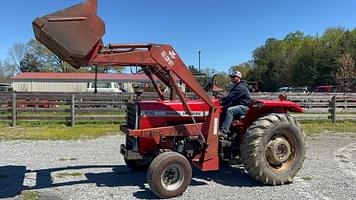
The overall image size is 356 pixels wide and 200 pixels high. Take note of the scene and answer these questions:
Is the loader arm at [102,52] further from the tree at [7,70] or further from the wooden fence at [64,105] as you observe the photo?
the tree at [7,70]

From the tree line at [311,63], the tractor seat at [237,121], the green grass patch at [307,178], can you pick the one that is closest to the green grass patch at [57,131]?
the tractor seat at [237,121]

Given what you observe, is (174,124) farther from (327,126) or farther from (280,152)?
(327,126)

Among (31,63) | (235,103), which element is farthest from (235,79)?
(31,63)

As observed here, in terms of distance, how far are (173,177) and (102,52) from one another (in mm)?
2137

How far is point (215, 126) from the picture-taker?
6.46m

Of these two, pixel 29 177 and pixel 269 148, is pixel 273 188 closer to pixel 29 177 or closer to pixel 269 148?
pixel 269 148

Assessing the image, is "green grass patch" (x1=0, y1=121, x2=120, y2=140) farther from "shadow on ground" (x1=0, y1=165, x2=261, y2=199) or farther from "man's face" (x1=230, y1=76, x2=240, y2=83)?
"man's face" (x1=230, y1=76, x2=240, y2=83)

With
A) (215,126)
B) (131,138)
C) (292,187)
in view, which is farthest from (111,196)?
(292,187)

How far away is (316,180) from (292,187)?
76cm

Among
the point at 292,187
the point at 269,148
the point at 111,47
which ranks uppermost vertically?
the point at 111,47

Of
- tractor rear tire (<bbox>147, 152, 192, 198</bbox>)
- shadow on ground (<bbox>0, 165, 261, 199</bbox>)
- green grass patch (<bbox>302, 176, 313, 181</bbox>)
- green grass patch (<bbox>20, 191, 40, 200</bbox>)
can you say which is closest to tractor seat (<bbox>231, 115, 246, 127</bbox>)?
shadow on ground (<bbox>0, 165, 261, 199</bbox>)

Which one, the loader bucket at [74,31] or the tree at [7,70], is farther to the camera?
the tree at [7,70]

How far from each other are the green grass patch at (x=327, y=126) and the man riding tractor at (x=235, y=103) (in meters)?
8.06

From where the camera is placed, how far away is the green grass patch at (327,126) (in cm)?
1467
